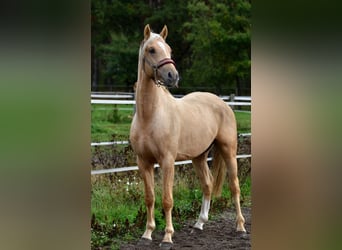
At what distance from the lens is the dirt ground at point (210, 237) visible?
9.59 feet

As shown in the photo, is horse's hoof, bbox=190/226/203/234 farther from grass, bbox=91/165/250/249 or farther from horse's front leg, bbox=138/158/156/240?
horse's front leg, bbox=138/158/156/240

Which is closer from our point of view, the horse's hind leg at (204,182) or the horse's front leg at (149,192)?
the horse's front leg at (149,192)

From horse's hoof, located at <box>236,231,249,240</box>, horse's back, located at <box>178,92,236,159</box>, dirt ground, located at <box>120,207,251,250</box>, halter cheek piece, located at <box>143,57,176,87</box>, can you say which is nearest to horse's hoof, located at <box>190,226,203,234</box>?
dirt ground, located at <box>120,207,251,250</box>

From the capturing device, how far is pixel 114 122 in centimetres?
646

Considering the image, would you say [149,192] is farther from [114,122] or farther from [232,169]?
[114,122]

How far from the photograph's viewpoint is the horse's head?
2540 millimetres

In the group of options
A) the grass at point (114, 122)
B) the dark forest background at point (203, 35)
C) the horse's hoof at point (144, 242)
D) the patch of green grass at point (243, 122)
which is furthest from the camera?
the dark forest background at point (203, 35)

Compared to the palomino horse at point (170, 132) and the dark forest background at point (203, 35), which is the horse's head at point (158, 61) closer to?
the palomino horse at point (170, 132)

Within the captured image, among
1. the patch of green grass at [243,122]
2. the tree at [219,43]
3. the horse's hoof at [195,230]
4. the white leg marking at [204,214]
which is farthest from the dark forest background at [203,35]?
the horse's hoof at [195,230]

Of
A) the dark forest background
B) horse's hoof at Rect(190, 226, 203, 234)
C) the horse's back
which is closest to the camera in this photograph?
the horse's back

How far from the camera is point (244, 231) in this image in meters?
3.17
